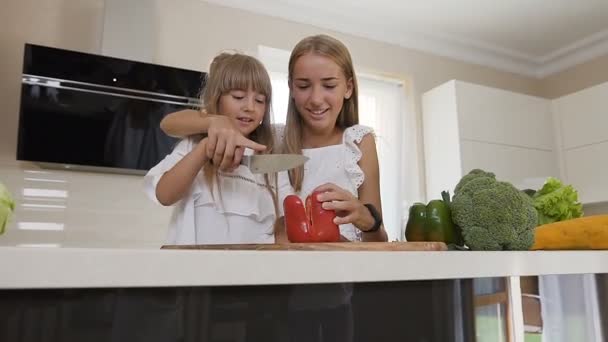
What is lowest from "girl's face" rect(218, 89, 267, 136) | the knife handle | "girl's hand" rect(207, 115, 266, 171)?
the knife handle

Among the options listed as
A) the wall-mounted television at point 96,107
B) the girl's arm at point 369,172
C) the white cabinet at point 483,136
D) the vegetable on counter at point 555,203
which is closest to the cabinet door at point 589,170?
the white cabinet at point 483,136

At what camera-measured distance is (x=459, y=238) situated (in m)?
0.72

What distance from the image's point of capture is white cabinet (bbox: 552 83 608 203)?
8.98 ft

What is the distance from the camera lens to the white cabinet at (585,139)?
2.74 metres

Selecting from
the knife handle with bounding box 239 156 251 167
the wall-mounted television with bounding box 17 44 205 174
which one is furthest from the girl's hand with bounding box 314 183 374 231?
the wall-mounted television with bounding box 17 44 205 174

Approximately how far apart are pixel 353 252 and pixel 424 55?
2710mm

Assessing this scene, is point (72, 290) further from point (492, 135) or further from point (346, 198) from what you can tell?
point (492, 135)

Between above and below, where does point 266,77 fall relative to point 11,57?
below

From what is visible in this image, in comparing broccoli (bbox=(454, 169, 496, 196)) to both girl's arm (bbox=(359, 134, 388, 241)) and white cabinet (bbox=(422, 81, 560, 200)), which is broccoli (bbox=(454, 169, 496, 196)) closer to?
girl's arm (bbox=(359, 134, 388, 241))

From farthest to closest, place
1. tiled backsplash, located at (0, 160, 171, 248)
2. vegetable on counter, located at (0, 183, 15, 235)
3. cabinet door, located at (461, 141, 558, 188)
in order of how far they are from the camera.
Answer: cabinet door, located at (461, 141, 558, 188) < tiled backsplash, located at (0, 160, 171, 248) < vegetable on counter, located at (0, 183, 15, 235)

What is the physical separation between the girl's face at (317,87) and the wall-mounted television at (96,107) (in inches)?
46.0

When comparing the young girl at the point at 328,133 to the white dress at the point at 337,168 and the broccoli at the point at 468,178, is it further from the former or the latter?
the broccoli at the point at 468,178

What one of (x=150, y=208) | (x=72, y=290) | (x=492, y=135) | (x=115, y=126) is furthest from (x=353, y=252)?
(x=492, y=135)

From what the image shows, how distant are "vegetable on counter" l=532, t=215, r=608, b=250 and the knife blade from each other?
1.31 feet
